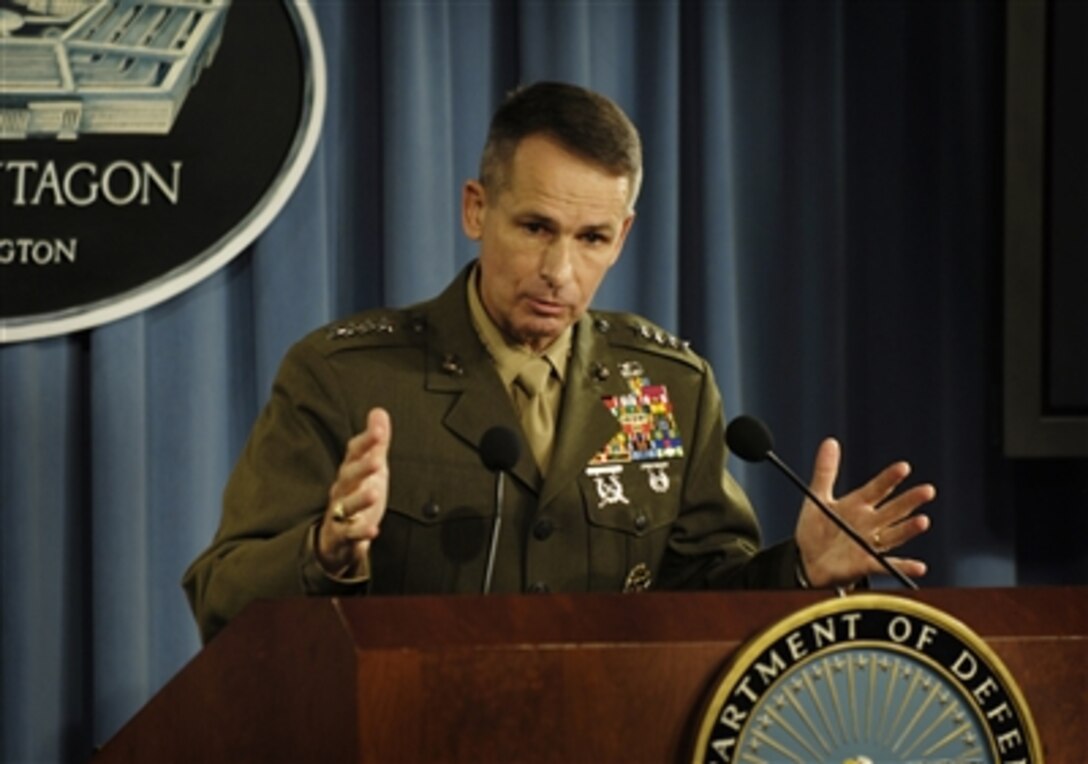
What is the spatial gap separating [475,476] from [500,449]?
17.8 inches

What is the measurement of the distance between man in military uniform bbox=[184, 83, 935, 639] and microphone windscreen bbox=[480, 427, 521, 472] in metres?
0.34

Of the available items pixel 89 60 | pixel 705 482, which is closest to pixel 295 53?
pixel 89 60

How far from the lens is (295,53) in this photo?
2.84 meters

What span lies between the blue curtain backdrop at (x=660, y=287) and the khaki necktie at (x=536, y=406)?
861mm

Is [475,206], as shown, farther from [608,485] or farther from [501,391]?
[608,485]

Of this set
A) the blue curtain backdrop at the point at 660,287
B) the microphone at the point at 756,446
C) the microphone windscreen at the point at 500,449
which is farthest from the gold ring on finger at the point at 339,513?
the blue curtain backdrop at the point at 660,287

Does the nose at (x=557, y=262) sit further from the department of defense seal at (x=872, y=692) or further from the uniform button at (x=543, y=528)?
the department of defense seal at (x=872, y=692)

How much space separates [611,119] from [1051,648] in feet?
2.99

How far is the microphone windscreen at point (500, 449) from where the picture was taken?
4.97ft

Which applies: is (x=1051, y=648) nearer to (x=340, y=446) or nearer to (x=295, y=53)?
(x=340, y=446)

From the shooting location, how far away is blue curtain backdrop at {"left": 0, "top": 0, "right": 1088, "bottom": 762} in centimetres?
278

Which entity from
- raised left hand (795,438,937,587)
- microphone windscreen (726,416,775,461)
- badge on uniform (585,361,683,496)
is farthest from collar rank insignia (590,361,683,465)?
microphone windscreen (726,416,775,461)

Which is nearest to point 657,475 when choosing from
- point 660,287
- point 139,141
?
point 660,287

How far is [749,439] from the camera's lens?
4.97 ft
